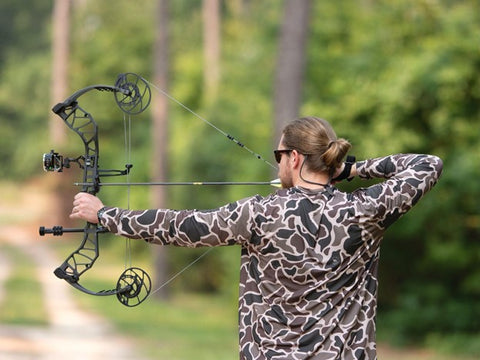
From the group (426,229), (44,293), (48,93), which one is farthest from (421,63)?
(48,93)

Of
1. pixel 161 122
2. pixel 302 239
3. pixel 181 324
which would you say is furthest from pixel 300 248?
pixel 161 122

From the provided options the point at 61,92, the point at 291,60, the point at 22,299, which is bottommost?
the point at 22,299

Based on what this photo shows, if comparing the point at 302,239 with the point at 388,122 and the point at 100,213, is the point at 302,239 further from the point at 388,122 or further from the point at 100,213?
the point at 388,122

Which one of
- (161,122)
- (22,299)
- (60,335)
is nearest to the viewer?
(60,335)

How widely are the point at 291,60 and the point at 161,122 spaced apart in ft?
29.2

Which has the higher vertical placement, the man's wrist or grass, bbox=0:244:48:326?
the man's wrist

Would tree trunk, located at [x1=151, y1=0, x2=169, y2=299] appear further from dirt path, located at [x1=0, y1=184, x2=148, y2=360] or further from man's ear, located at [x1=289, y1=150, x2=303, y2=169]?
man's ear, located at [x1=289, y1=150, x2=303, y2=169]

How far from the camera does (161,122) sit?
18344mm

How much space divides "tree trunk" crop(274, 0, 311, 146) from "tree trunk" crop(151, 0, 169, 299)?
844 cm

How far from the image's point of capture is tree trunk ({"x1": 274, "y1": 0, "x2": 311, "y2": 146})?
381 inches

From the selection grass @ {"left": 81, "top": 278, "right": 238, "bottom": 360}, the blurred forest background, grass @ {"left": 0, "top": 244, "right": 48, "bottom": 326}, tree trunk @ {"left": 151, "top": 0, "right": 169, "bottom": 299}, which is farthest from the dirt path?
the blurred forest background

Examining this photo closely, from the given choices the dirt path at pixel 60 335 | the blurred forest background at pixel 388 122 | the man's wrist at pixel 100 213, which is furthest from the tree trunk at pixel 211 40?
the man's wrist at pixel 100 213

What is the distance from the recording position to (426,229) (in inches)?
468

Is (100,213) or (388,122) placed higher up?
(388,122)
